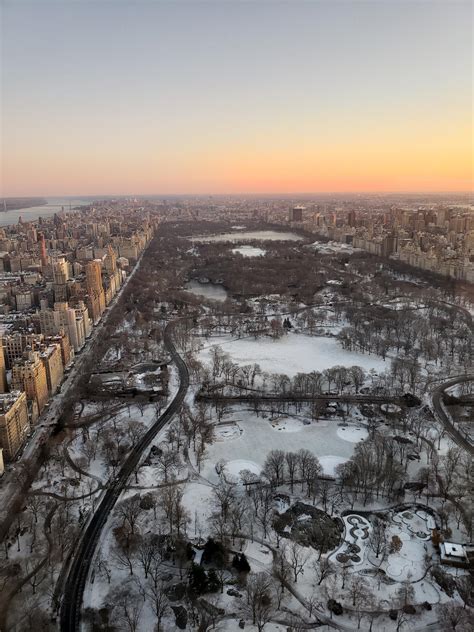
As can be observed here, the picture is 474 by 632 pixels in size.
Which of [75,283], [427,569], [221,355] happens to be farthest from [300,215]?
[427,569]

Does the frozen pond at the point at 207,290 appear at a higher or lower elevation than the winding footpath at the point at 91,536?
higher

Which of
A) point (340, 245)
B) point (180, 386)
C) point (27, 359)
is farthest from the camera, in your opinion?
point (340, 245)

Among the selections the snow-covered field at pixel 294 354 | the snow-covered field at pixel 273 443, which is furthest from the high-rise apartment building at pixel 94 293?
the snow-covered field at pixel 273 443

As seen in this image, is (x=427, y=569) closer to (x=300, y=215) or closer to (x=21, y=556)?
(x=21, y=556)

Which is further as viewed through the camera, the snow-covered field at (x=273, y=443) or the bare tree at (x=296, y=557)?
the snow-covered field at (x=273, y=443)

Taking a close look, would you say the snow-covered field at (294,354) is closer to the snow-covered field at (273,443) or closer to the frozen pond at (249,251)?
the snow-covered field at (273,443)

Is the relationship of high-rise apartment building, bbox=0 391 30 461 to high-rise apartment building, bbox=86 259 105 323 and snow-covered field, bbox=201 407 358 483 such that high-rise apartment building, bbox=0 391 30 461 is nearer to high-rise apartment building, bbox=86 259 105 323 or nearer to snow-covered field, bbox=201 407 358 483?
snow-covered field, bbox=201 407 358 483

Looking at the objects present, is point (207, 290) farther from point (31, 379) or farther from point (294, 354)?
point (31, 379)
